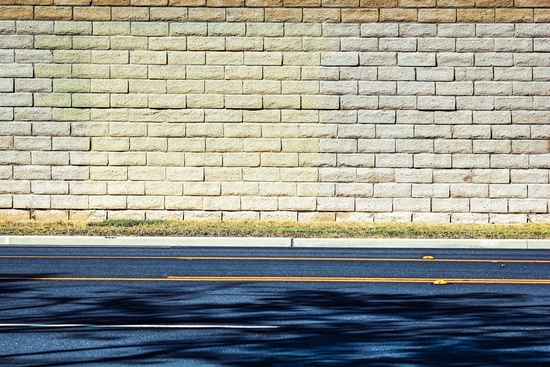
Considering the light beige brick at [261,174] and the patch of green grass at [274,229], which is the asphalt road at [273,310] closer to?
the patch of green grass at [274,229]

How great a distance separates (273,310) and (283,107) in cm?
938

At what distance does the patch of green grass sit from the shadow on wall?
5853 millimetres

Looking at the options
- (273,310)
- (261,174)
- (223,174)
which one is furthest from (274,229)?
(273,310)

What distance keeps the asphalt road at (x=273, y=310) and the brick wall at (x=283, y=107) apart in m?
4.47

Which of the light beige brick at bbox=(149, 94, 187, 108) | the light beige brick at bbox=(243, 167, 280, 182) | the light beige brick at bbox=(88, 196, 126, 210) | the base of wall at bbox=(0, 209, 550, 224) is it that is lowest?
the base of wall at bbox=(0, 209, 550, 224)

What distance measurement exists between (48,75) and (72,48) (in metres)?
0.66

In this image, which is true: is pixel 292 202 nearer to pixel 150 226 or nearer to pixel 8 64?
pixel 150 226

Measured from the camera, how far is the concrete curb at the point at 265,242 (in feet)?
49.2

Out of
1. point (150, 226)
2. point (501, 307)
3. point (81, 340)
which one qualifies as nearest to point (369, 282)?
point (501, 307)

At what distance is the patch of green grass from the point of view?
1579 centimetres

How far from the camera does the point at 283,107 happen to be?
17453 millimetres

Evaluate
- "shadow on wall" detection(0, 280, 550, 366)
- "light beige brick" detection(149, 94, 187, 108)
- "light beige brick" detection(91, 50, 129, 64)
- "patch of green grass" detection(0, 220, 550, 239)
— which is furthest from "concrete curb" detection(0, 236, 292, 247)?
"shadow on wall" detection(0, 280, 550, 366)

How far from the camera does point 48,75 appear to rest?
1756cm

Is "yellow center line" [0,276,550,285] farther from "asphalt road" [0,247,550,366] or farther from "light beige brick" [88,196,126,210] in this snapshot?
"light beige brick" [88,196,126,210]
